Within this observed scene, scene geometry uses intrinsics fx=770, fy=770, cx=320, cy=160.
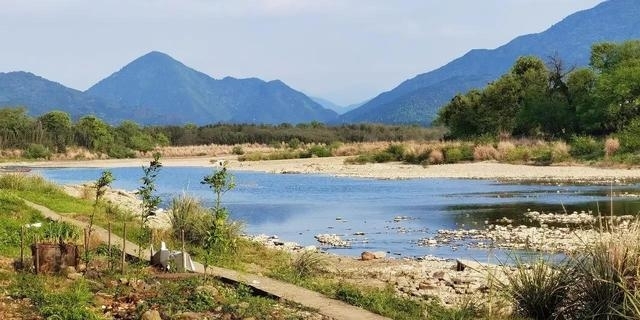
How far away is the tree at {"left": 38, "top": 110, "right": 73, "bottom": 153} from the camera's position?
86062 millimetres

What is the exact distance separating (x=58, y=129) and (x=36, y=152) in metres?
9.14

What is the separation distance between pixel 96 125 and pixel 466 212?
72.1 metres

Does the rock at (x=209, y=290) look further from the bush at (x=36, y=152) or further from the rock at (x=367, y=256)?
the bush at (x=36, y=152)

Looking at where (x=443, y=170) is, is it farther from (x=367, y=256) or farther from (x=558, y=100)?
(x=367, y=256)

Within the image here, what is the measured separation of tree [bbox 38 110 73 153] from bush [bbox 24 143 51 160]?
302cm

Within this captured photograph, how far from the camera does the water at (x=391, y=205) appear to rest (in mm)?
21484

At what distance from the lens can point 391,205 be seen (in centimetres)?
3017

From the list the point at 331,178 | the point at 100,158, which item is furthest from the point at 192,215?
the point at 100,158

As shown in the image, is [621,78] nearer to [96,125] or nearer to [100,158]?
[100,158]

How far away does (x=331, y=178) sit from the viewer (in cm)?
4825

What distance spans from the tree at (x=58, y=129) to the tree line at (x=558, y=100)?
144ft

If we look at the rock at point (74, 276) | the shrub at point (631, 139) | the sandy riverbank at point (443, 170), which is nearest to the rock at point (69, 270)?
the rock at point (74, 276)

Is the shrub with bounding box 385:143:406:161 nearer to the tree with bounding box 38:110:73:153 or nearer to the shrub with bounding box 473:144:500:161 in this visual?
the shrub with bounding box 473:144:500:161

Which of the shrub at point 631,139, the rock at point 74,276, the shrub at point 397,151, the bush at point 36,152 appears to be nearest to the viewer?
the rock at point 74,276
